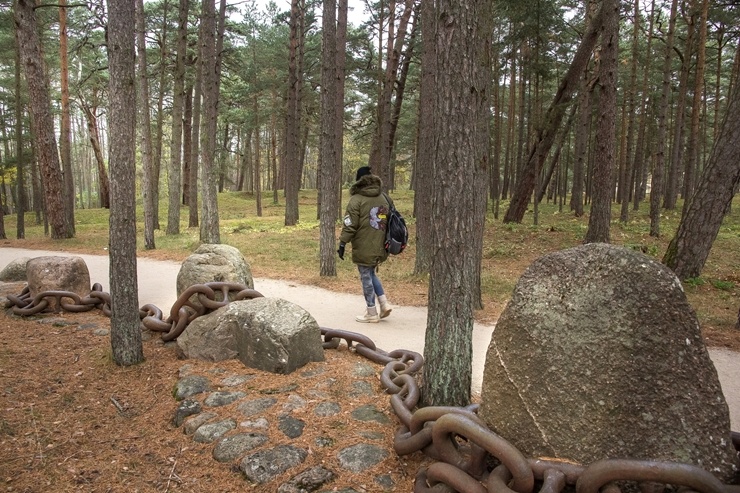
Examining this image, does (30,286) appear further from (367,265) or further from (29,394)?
(367,265)

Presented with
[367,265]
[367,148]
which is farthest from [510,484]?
[367,148]

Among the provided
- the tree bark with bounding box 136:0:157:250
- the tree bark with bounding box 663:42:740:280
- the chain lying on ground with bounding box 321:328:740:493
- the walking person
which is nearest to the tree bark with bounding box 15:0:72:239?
the tree bark with bounding box 136:0:157:250

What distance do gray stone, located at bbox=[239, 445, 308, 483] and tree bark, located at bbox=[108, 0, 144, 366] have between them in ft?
8.20

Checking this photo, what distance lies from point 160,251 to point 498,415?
46.1ft

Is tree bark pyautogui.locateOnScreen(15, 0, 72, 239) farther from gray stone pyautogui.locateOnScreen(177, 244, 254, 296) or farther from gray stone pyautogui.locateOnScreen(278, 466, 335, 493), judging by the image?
gray stone pyautogui.locateOnScreen(278, 466, 335, 493)

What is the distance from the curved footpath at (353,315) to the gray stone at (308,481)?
2087 mm

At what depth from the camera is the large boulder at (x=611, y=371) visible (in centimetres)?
228

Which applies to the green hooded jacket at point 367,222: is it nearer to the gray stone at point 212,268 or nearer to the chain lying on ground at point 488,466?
the gray stone at point 212,268

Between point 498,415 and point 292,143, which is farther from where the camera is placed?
point 292,143

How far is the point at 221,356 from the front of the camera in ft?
→ 16.0

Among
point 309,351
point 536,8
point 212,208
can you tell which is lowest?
point 309,351

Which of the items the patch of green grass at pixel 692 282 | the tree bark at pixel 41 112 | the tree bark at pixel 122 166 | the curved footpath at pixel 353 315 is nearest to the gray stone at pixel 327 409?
the curved footpath at pixel 353 315

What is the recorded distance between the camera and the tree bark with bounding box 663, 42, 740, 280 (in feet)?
24.1

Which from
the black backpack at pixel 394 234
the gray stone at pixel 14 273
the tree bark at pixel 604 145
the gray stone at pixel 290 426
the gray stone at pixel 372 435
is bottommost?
the gray stone at pixel 290 426
